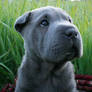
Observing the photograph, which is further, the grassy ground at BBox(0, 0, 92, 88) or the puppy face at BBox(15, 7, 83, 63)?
the grassy ground at BBox(0, 0, 92, 88)

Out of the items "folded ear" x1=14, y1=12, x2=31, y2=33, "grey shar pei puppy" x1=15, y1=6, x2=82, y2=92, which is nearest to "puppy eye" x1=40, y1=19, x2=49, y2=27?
"grey shar pei puppy" x1=15, y1=6, x2=82, y2=92

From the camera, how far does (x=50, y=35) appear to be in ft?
6.20

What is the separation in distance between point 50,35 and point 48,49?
124mm

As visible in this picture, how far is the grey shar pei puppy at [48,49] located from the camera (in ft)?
5.98

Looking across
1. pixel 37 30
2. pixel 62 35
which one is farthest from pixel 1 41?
pixel 62 35

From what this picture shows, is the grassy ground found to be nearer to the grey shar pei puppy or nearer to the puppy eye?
the grey shar pei puppy

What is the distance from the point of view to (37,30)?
206 centimetres

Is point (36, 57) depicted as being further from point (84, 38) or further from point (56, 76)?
point (84, 38)

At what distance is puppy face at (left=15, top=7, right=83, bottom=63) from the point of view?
1.81m

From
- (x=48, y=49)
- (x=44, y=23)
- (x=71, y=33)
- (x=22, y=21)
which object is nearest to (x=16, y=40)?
(x=22, y=21)

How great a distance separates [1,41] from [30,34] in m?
1.09

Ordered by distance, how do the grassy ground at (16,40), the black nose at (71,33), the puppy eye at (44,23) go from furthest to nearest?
the grassy ground at (16,40) < the puppy eye at (44,23) < the black nose at (71,33)

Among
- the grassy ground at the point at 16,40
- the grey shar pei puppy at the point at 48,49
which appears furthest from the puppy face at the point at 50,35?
the grassy ground at the point at 16,40

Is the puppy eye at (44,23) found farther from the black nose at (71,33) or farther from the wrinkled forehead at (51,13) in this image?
the black nose at (71,33)
